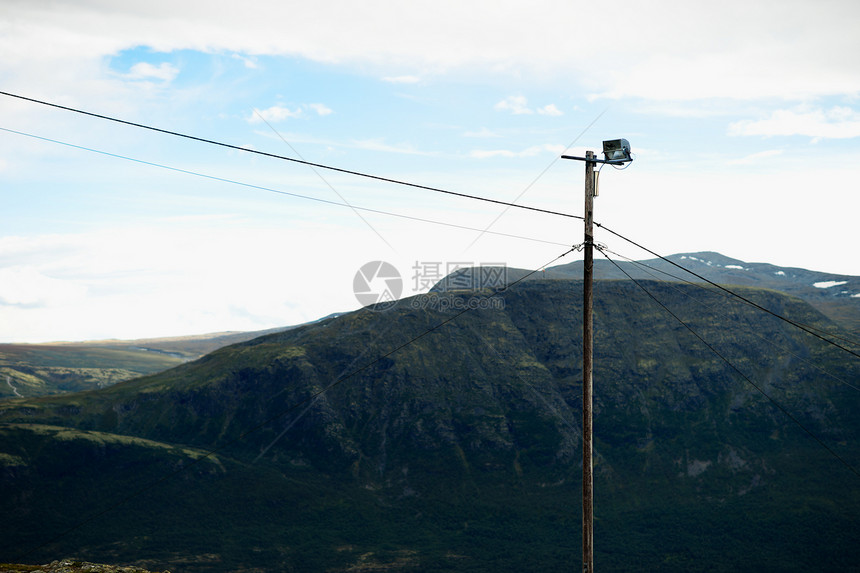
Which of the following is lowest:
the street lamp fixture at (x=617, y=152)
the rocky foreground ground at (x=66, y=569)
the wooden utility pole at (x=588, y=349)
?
the rocky foreground ground at (x=66, y=569)

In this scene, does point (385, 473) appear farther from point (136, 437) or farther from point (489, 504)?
point (136, 437)

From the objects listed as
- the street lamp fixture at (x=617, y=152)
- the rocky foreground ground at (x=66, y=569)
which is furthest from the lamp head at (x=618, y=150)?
the rocky foreground ground at (x=66, y=569)

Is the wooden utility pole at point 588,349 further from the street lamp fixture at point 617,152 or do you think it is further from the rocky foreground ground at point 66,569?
the rocky foreground ground at point 66,569

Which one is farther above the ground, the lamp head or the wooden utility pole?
the lamp head

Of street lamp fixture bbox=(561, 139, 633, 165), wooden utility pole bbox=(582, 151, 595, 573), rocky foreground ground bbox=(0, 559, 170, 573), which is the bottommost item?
rocky foreground ground bbox=(0, 559, 170, 573)

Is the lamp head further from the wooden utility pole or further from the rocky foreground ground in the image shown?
the rocky foreground ground

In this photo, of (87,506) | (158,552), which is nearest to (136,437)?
(87,506)

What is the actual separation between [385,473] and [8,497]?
322 ft

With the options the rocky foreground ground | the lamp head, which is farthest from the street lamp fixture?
the rocky foreground ground

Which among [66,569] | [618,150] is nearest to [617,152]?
[618,150]

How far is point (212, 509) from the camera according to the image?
170m

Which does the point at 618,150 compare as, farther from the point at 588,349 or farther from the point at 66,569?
the point at 66,569

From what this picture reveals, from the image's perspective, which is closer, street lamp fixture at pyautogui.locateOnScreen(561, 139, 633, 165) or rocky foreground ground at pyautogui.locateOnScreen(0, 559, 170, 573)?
street lamp fixture at pyautogui.locateOnScreen(561, 139, 633, 165)

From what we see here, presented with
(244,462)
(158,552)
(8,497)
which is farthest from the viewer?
(244,462)
